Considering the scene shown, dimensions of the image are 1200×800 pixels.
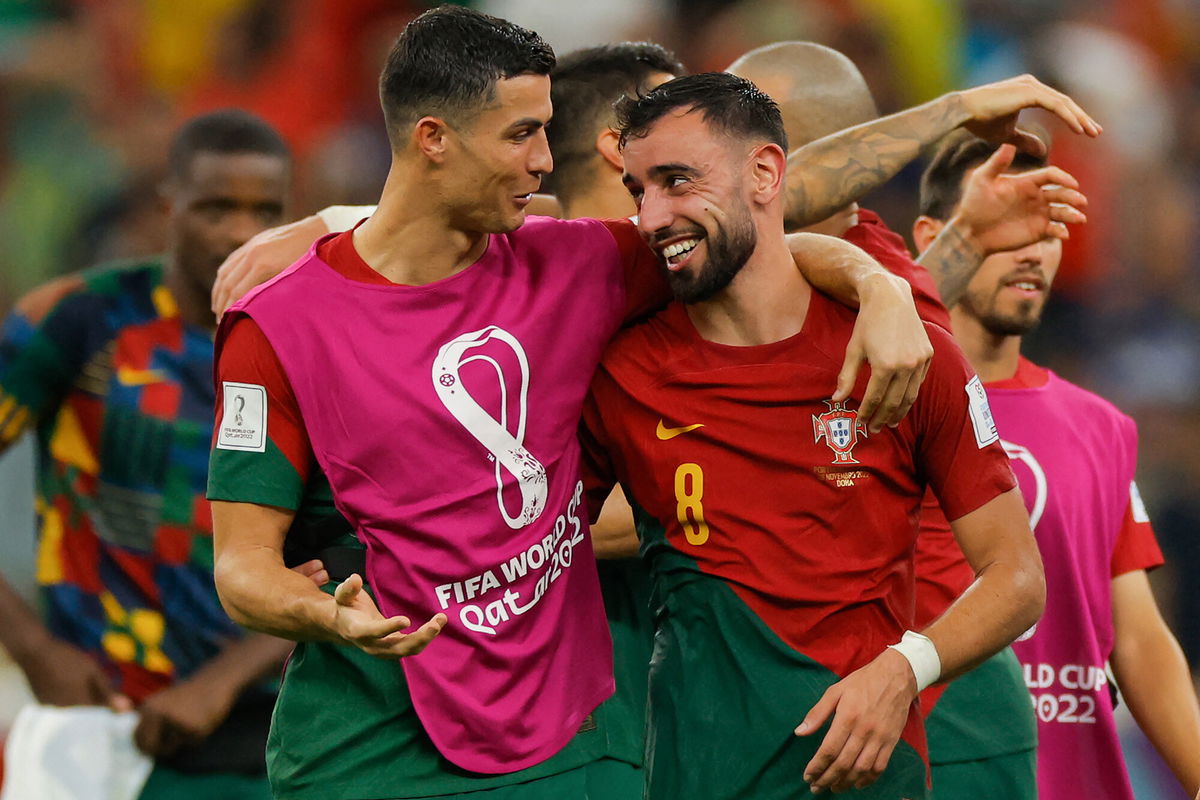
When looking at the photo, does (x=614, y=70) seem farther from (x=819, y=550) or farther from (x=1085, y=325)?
(x=1085, y=325)

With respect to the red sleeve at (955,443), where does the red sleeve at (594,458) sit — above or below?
below

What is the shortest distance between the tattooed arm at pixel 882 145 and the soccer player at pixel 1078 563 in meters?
0.72

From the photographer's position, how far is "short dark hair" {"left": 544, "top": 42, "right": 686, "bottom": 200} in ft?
13.5

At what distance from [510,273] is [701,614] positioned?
69 centimetres

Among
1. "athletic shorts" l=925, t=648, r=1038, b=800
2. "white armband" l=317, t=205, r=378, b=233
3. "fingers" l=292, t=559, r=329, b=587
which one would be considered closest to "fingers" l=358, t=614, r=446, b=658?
"fingers" l=292, t=559, r=329, b=587

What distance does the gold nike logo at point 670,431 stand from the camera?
3000 mm

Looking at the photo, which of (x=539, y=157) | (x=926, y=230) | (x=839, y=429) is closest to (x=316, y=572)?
(x=539, y=157)

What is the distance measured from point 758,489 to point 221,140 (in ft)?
8.22

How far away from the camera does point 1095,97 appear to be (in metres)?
7.62

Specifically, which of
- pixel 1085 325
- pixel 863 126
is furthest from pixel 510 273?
pixel 1085 325

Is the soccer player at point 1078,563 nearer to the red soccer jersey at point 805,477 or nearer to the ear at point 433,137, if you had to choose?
the red soccer jersey at point 805,477

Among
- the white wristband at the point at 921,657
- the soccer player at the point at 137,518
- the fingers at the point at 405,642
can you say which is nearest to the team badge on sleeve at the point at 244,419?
the fingers at the point at 405,642

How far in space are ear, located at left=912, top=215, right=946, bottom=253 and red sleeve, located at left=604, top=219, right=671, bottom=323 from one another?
5.21ft

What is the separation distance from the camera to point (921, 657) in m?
2.74
